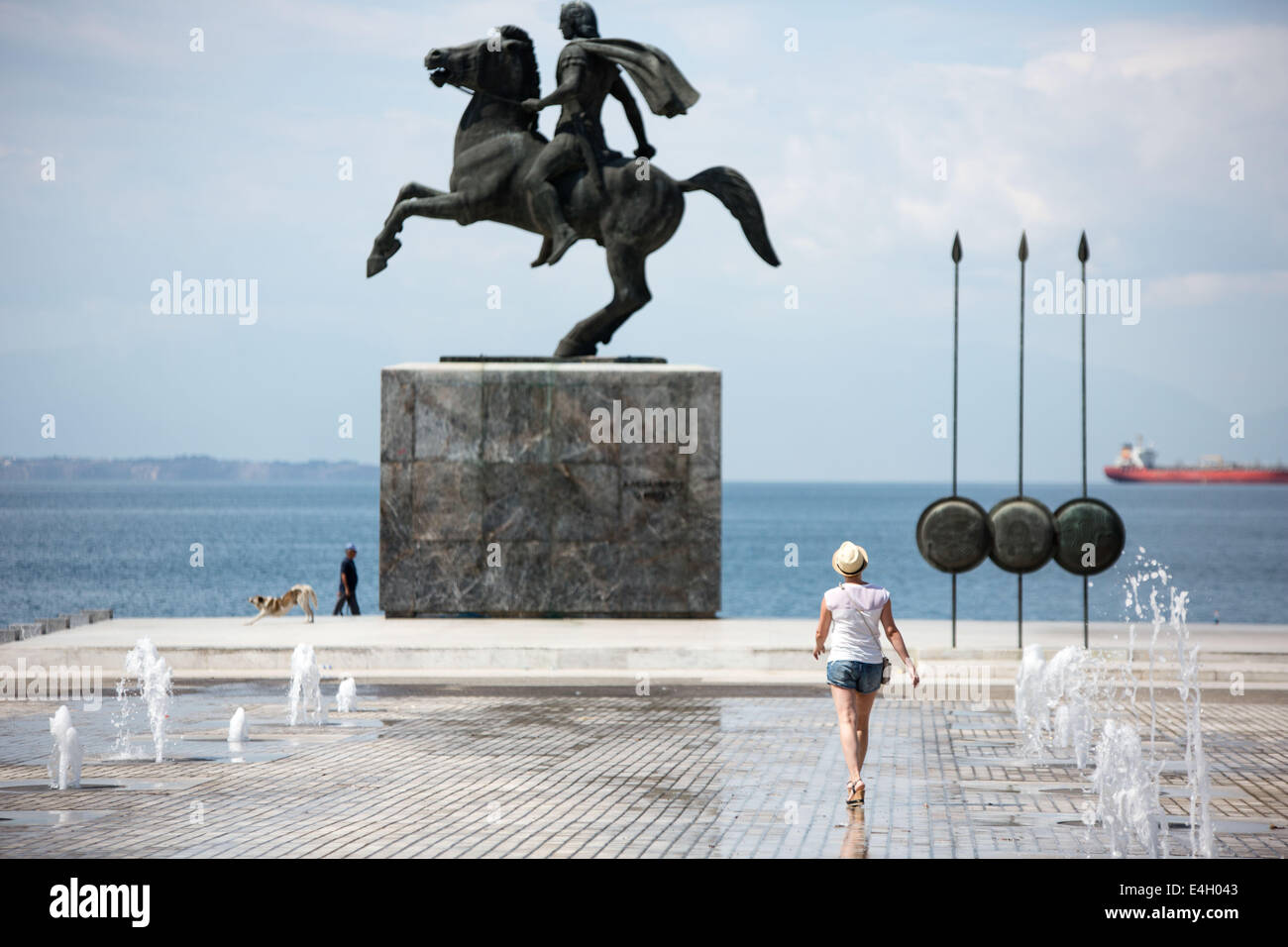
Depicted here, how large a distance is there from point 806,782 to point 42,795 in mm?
4902

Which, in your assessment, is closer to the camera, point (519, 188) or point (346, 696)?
point (346, 696)

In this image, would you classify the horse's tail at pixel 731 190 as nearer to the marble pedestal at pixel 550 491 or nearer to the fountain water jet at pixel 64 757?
the marble pedestal at pixel 550 491

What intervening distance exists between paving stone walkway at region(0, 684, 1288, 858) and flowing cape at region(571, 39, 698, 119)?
8.78 m

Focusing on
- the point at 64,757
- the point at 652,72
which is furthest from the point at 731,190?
the point at 64,757

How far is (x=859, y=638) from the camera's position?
10805mm

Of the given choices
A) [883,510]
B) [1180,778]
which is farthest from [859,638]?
[883,510]

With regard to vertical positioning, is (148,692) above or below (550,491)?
below

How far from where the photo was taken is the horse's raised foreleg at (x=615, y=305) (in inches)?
Result: 867

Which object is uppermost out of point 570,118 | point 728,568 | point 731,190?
point 570,118

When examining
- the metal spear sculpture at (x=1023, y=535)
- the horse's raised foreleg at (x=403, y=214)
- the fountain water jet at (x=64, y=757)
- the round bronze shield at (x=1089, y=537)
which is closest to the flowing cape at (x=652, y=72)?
the horse's raised foreleg at (x=403, y=214)

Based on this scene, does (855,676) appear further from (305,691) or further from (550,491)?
(550,491)

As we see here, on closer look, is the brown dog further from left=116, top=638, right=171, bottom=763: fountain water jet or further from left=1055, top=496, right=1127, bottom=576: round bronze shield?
left=1055, top=496, right=1127, bottom=576: round bronze shield

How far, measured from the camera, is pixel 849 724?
35.2ft

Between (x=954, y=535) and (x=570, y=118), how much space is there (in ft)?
24.1
